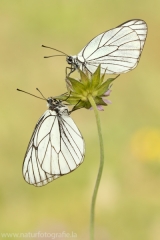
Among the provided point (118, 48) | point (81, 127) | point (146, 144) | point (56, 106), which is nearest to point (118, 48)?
point (118, 48)

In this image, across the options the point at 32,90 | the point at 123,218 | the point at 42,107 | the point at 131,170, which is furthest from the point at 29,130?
the point at 123,218

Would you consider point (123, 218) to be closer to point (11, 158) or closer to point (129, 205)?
point (129, 205)

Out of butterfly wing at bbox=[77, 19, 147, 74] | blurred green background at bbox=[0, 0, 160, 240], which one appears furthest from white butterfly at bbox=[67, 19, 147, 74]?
blurred green background at bbox=[0, 0, 160, 240]

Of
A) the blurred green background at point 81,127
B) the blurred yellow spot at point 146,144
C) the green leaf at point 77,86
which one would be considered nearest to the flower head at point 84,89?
the green leaf at point 77,86

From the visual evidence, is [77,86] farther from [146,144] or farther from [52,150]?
[146,144]

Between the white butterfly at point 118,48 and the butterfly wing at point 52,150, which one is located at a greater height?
the white butterfly at point 118,48

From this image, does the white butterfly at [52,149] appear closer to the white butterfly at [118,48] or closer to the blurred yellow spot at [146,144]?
the white butterfly at [118,48]

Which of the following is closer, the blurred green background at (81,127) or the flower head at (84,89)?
the flower head at (84,89)
